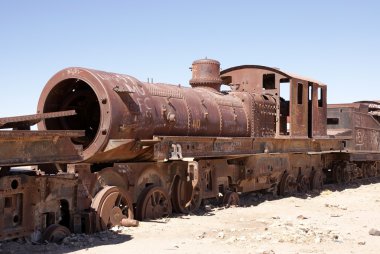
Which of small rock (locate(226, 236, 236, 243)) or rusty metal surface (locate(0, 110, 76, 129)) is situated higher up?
rusty metal surface (locate(0, 110, 76, 129))

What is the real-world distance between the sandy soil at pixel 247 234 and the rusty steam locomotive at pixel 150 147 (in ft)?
1.25

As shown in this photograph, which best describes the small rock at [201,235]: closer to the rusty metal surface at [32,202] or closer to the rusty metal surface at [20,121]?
Answer: the rusty metal surface at [32,202]

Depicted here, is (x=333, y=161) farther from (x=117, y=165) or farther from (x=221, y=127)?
(x=117, y=165)

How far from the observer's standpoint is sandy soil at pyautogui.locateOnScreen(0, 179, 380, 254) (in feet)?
24.0

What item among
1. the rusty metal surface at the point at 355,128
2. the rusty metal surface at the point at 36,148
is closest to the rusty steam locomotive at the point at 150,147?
the rusty metal surface at the point at 36,148

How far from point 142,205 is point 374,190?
11.2m

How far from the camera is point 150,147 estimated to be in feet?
32.2

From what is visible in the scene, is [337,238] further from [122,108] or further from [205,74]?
[205,74]

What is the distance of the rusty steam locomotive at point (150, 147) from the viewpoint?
7.24 metres

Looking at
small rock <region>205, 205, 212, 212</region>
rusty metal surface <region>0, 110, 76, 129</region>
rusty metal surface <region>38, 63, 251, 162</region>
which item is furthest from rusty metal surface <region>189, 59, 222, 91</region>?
rusty metal surface <region>0, 110, 76, 129</region>

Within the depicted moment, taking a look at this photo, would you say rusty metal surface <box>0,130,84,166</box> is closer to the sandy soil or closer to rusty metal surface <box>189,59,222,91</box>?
the sandy soil

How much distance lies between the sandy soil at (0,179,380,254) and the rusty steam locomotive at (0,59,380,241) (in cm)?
38

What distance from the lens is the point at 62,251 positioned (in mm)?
6918

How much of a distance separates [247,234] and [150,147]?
2558 millimetres
